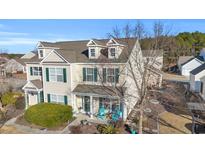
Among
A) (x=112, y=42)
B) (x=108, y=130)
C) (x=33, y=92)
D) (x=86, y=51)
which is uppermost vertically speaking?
(x=112, y=42)

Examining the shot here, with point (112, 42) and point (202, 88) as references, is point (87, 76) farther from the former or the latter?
point (202, 88)

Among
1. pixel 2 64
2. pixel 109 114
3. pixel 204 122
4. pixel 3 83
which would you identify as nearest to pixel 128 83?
pixel 109 114

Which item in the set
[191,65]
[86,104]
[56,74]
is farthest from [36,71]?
[191,65]

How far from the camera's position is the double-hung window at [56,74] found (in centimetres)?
1215

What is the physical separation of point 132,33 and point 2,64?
1578 cm

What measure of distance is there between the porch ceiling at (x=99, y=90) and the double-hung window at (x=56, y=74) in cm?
126

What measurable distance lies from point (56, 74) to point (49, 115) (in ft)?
9.30

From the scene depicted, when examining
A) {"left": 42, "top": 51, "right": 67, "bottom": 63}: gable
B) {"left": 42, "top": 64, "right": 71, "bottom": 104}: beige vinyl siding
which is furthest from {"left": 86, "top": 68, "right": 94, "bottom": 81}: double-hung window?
{"left": 42, "top": 51, "right": 67, "bottom": 63}: gable

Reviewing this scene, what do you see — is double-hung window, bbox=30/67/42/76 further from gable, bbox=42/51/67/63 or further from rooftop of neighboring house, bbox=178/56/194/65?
rooftop of neighboring house, bbox=178/56/194/65

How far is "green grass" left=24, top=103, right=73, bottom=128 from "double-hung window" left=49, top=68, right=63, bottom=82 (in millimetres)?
1760

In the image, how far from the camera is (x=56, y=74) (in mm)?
12266

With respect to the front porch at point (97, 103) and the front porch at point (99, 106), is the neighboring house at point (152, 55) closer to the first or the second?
the front porch at point (97, 103)

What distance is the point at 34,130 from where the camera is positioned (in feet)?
33.3

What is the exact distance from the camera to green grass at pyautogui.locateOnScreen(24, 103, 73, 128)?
34.6ft
